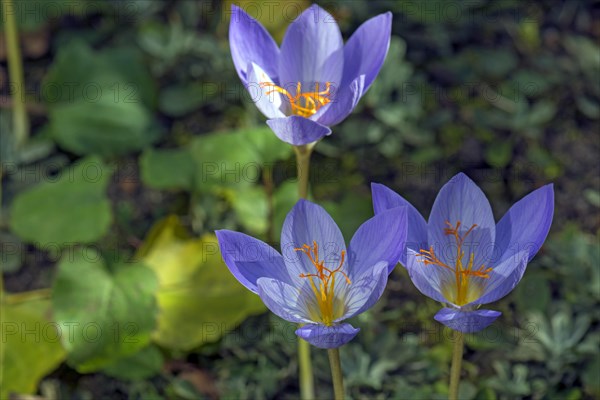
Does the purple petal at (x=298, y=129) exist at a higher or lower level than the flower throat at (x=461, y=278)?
higher

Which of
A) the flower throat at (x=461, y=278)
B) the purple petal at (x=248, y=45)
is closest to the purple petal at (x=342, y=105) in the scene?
the purple petal at (x=248, y=45)

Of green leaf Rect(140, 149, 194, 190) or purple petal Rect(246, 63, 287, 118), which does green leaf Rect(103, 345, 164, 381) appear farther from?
purple petal Rect(246, 63, 287, 118)

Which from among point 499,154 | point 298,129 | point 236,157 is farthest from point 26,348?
point 499,154

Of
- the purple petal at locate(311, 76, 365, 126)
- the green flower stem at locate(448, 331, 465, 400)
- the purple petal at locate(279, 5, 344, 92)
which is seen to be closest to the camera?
the green flower stem at locate(448, 331, 465, 400)

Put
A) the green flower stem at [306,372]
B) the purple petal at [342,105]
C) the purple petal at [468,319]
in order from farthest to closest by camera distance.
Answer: the green flower stem at [306,372], the purple petal at [342,105], the purple petal at [468,319]

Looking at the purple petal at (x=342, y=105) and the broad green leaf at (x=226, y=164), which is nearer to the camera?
the purple petal at (x=342, y=105)

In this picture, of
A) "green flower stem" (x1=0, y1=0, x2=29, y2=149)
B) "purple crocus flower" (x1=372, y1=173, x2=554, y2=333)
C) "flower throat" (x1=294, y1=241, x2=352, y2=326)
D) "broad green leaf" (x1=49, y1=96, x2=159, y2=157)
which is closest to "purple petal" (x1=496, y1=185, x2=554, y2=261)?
"purple crocus flower" (x1=372, y1=173, x2=554, y2=333)

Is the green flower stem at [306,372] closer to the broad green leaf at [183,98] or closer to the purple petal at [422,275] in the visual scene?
the purple petal at [422,275]
